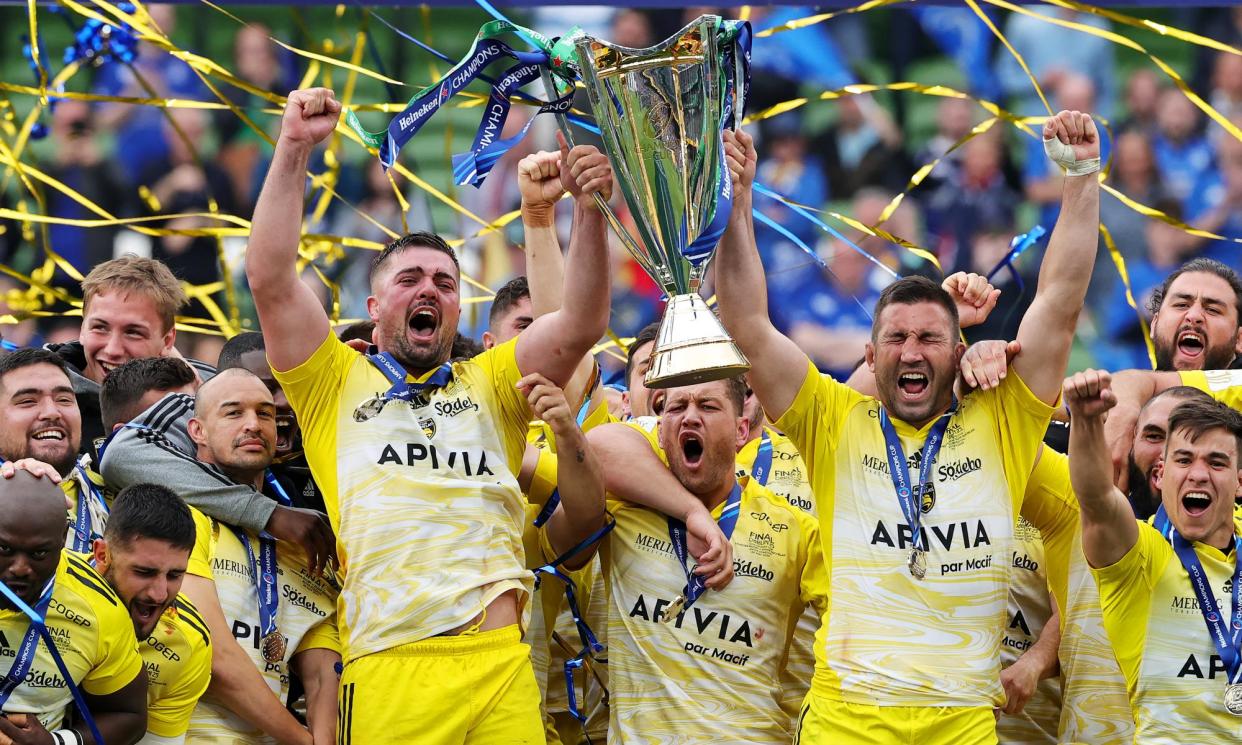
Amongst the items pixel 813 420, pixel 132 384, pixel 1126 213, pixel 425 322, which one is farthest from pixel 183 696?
pixel 1126 213

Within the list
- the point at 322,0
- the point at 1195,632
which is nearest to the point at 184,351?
the point at 322,0

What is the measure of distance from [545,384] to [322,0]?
4189 millimetres

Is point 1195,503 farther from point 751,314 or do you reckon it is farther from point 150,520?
point 150,520

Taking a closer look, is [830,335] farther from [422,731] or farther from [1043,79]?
[422,731]

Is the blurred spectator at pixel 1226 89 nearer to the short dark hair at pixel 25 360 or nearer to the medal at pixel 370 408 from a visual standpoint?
the medal at pixel 370 408

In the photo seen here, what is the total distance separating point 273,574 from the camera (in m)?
4.79

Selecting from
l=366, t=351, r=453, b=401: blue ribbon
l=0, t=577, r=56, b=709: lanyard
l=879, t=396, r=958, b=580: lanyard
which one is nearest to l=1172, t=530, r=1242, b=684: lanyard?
l=879, t=396, r=958, b=580: lanyard

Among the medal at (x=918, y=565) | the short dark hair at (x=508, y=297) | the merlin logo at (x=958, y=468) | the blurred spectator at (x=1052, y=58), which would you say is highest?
the blurred spectator at (x=1052, y=58)

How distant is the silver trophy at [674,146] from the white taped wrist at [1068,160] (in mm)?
994

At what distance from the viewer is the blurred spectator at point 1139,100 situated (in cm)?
790

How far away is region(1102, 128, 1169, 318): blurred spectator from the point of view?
7.71m

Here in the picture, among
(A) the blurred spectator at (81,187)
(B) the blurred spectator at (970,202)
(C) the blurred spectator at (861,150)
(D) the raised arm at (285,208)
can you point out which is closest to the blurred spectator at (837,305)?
(C) the blurred spectator at (861,150)

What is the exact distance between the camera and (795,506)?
5.28 meters

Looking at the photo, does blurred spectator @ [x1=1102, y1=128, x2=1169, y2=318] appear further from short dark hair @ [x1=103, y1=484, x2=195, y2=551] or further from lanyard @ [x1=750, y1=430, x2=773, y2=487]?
short dark hair @ [x1=103, y1=484, x2=195, y2=551]
